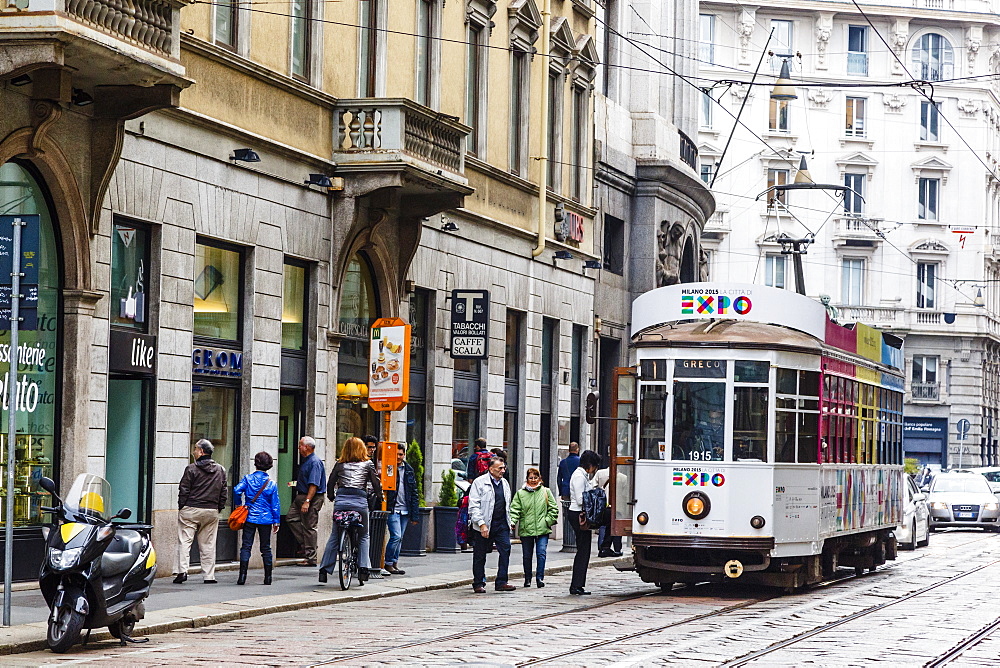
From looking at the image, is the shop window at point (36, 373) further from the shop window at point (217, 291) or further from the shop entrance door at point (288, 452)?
the shop entrance door at point (288, 452)

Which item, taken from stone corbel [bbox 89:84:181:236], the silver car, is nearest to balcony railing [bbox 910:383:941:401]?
the silver car

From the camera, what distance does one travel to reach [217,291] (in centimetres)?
2072

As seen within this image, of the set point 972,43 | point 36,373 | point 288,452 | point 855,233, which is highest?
point 972,43

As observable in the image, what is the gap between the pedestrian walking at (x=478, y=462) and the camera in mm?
23906

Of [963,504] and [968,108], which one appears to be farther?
[968,108]

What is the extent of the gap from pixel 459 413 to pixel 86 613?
16048mm

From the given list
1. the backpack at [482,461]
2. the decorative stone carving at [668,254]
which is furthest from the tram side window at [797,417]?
the decorative stone carving at [668,254]

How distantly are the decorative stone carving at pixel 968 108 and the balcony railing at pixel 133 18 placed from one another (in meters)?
62.6

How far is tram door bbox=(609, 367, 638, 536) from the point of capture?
62.2 feet

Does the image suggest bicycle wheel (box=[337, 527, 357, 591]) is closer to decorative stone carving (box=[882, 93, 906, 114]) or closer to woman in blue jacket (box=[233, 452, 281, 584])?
woman in blue jacket (box=[233, 452, 281, 584])

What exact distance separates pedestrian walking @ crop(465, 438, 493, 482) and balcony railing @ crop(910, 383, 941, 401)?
49.5m

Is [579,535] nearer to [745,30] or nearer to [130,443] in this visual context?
[130,443]

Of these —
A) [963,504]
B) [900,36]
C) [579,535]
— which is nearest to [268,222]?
[579,535]

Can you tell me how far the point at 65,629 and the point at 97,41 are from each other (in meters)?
6.10
